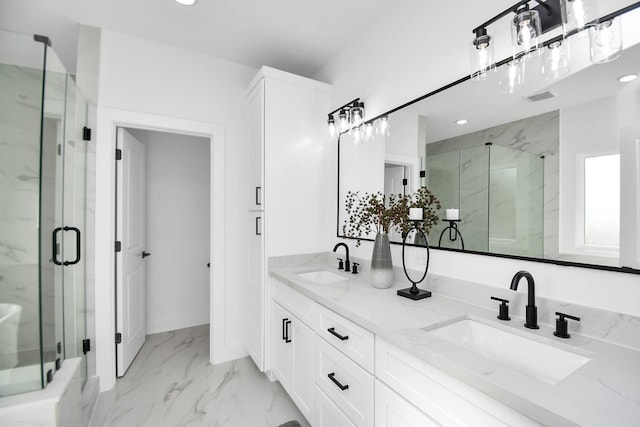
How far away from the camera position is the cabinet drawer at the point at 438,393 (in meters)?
0.80

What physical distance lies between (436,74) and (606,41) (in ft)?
2.61

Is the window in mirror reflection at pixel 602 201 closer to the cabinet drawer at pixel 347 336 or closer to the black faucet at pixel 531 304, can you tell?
the black faucet at pixel 531 304

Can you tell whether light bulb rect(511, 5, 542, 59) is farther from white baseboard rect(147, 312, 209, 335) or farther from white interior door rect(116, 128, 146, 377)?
white baseboard rect(147, 312, 209, 335)

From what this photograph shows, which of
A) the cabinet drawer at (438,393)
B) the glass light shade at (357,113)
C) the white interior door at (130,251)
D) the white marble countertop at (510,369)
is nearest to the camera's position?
the white marble countertop at (510,369)

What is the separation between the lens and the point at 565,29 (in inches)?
43.4

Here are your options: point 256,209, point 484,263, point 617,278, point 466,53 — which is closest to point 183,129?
point 256,209

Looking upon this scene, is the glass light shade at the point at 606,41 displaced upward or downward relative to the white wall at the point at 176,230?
upward

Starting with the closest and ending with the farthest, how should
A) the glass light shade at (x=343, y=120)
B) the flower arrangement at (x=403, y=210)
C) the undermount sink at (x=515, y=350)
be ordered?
1. the undermount sink at (x=515, y=350)
2. the flower arrangement at (x=403, y=210)
3. the glass light shade at (x=343, y=120)

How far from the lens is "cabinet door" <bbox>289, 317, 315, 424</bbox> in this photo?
174 centimetres

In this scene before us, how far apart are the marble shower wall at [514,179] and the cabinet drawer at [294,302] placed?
862mm

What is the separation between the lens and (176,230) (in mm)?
3586

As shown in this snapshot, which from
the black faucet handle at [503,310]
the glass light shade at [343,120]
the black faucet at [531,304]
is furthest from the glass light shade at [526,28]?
the glass light shade at [343,120]

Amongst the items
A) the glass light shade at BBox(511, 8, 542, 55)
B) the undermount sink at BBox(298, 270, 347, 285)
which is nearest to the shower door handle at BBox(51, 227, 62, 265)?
the undermount sink at BBox(298, 270, 347, 285)

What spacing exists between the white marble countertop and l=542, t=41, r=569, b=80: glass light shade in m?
0.96
